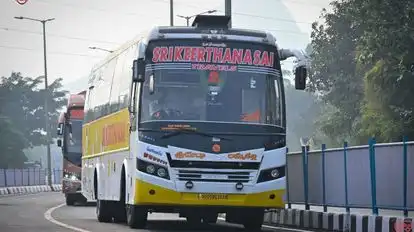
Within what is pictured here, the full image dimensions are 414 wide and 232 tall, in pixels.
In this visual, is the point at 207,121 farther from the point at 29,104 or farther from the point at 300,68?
the point at 29,104

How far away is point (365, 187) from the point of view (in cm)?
2080

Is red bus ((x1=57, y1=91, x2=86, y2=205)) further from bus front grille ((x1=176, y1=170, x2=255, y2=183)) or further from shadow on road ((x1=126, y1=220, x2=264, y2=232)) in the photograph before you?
bus front grille ((x1=176, y1=170, x2=255, y2=183))

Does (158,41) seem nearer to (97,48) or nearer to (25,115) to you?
(97,48)

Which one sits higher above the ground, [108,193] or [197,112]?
[197,112]

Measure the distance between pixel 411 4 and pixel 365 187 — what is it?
2015 centimetres

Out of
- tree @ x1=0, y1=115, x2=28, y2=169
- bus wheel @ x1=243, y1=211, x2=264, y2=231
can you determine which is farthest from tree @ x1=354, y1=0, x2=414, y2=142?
tree @ x1=0, y1=115, x2=28, y2=169

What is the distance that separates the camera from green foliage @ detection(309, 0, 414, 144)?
40.8 metres

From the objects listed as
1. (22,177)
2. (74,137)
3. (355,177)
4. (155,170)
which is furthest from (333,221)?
(22,177)

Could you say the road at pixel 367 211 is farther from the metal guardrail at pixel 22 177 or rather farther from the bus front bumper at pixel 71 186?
the metal guardrail at pixel 22 177

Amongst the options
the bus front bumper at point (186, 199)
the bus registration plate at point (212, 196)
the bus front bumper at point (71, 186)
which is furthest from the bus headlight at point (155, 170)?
→ the bus front bumper at point (71, 186)

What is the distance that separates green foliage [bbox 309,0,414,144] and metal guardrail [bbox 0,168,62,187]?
65.7ft

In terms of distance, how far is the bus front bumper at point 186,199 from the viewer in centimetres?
1870

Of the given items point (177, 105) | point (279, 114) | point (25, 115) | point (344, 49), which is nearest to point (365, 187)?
point (279, 114)

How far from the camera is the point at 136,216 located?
20156 millimetres
